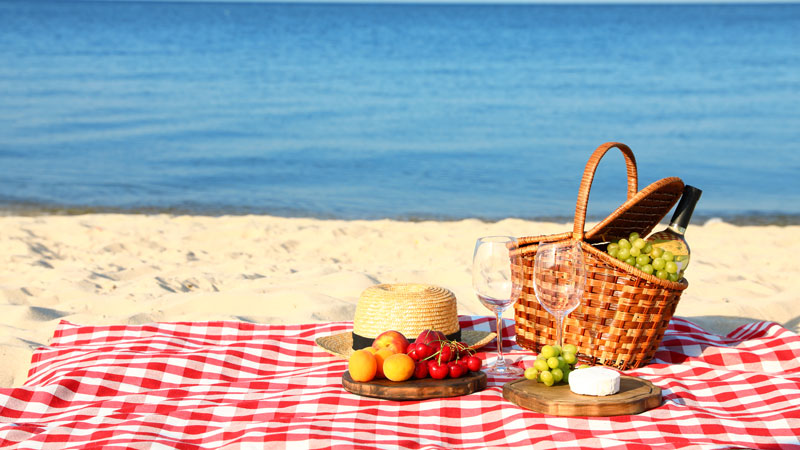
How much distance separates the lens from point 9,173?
503 inches

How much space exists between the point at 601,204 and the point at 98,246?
662cm

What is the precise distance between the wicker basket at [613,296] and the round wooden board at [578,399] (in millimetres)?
387

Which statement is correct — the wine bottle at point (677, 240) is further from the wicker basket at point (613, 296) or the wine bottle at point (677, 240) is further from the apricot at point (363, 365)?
the apricot at point (363, 365)

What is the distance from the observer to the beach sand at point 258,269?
196 inches

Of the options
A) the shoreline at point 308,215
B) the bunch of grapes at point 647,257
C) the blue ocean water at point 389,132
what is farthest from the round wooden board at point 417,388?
Answer: the blue ocean water at point 389,132

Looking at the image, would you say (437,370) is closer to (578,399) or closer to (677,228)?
(578,399)

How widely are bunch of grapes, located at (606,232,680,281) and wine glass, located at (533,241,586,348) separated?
41 cm

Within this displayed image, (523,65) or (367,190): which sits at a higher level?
(523,65)

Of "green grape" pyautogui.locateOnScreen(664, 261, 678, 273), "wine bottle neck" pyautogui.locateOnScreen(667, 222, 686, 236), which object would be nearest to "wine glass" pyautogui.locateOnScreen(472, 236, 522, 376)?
"green grape" pyautogui.locateOnScreen(664, 261, 678, 273)

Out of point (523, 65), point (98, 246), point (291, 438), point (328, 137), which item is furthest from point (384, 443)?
point (523, 65)

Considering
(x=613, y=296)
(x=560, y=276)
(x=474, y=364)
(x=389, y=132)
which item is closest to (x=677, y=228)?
(x=613, y=296)

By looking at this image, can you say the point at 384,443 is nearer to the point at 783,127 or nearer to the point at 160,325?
the point at 160,325

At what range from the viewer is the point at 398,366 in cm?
304

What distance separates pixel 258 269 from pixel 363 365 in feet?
11.8
